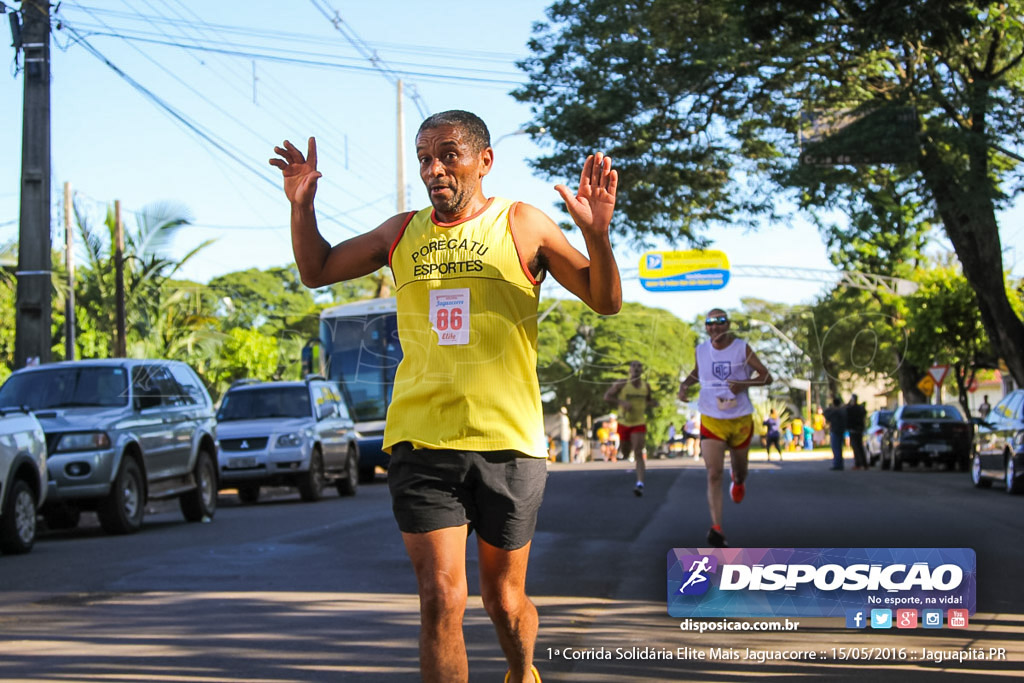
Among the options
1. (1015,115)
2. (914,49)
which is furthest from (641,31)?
(1015,115)

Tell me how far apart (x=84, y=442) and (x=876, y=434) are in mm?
23053

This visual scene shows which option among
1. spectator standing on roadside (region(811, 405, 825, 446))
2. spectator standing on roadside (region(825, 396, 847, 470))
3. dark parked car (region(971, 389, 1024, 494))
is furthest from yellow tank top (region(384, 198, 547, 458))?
spectator standing on roadside (region(811, 405, 825, 446))

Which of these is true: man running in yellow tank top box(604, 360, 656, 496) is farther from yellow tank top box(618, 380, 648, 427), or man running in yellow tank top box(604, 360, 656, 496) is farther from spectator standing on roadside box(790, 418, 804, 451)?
spectator standing on roadside box(790, 418, 804, 451)

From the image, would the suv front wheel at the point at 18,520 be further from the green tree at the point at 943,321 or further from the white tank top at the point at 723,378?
the green tree at the point at 943,321

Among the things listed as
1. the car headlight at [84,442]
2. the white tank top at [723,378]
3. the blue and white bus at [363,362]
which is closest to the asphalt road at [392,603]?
the car headlight at [84,442]

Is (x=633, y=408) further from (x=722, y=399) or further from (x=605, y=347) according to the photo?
(x=722, y=399)

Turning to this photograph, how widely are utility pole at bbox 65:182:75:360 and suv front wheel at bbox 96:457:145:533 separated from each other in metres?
13.2

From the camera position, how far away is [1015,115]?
794 inches

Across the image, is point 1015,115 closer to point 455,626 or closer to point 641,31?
point 641,31

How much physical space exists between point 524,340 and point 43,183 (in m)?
14.7

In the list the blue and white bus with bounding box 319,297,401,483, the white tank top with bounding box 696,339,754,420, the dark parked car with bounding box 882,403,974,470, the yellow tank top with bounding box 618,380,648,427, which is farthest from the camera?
the dark parked car with bounding box 882,403,974,470

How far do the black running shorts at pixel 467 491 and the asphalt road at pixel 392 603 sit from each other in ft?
6.14

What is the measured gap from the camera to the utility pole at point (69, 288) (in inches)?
1061

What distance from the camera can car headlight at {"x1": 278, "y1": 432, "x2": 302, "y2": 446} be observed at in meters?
19.3
